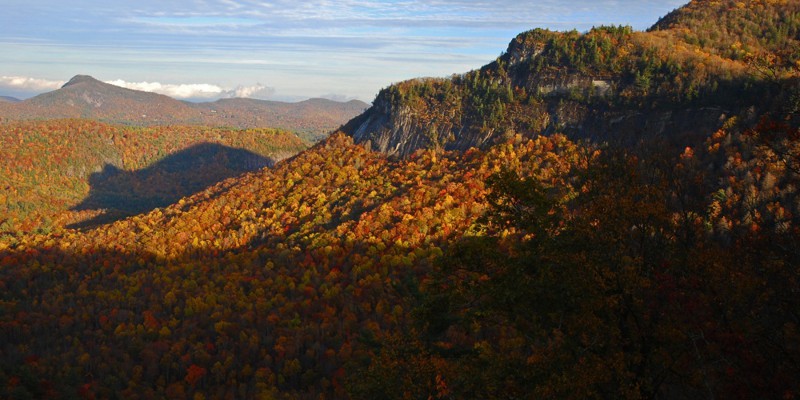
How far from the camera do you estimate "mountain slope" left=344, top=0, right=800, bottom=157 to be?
330 feet

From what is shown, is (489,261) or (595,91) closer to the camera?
(489,261)

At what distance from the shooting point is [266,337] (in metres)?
82.2

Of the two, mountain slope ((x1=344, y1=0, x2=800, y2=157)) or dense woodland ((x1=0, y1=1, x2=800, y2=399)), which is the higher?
mountain slope ((x1=344, y1=0, x2=800, y2=157))

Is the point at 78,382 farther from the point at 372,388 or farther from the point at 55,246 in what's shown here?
the point at 55,246

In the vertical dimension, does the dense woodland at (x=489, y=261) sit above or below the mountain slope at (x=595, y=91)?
below

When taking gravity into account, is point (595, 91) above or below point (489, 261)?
above

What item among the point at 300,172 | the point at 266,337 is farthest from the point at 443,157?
the point at 266,337

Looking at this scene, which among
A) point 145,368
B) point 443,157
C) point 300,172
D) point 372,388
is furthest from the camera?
point 300,172

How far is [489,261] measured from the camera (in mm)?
20594

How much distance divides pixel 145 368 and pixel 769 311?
80281mm

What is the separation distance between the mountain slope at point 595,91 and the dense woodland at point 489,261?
74cm

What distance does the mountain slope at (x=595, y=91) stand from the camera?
100 m

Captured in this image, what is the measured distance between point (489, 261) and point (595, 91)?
113671 mm

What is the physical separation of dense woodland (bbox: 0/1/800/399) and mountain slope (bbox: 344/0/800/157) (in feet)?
2.43
